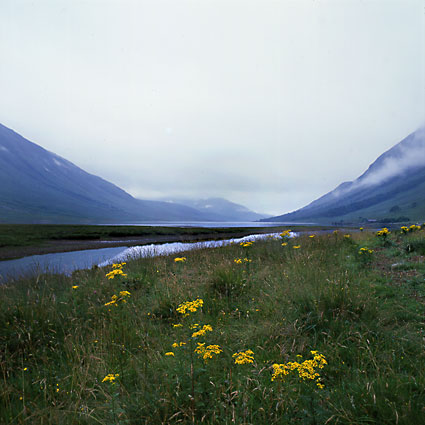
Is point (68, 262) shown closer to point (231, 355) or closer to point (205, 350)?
point (231, 355)

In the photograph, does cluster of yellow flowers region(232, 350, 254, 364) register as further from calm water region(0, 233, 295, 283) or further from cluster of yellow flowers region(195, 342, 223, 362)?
calm water region(0, 233, 295, 283)

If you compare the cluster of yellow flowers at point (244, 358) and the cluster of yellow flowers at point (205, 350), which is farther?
the cluster of yellow flowers at point (205, 350)

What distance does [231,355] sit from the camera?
124 inches

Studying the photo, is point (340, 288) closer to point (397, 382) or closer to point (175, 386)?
point (397, 382)

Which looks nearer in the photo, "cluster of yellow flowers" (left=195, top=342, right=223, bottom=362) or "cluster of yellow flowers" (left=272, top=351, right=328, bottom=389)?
"cluster of yellow flowers" (left=272, top=351, right=328, bottom=389)

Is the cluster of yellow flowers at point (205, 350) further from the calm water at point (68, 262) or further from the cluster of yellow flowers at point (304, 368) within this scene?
the calm water at point (68, 262)

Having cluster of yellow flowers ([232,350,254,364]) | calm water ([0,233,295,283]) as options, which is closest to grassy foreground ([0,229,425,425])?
cluster of yellow flowers ([232,350,254,364])

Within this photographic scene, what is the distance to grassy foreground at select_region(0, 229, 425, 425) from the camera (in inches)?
80.9

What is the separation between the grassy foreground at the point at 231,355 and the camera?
205 centimetres

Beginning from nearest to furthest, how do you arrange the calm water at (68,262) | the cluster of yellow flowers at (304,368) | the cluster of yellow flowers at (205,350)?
the cluster of yellow flowers at (304,368) → the cluster of yellow flowers at (205,350) → the calm water at (68,262)

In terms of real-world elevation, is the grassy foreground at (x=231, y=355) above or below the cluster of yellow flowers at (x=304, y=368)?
below

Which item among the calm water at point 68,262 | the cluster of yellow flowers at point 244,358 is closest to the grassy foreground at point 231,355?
the cluster of yellow flowers at point 244,358

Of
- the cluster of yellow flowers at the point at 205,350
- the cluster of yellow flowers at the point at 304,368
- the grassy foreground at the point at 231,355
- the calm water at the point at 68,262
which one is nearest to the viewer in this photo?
the cluster of yellow flowers at the point at 304,368

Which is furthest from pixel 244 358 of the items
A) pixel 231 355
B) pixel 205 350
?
pixel 231 355
